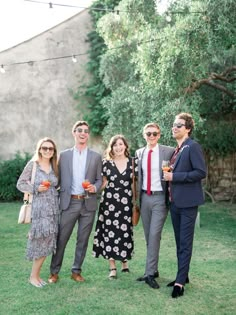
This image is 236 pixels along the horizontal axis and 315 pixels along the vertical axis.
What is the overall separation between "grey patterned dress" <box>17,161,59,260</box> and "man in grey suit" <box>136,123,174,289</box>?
3.35 ft

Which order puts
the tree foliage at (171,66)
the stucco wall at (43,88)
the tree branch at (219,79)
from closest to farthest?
the tree foliage at (171,66) → the tree branch at (219,79) → the stucco wall at (43,88)

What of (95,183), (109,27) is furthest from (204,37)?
(95,183)

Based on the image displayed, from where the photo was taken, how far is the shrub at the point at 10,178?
512 inches

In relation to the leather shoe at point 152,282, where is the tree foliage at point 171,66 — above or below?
above

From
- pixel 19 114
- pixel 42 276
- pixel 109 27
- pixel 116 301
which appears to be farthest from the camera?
pixel 19 114

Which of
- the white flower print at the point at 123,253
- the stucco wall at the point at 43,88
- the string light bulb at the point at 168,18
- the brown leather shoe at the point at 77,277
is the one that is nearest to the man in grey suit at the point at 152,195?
the white flower print at the point at 123,253

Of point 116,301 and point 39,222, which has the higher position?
point 39,222

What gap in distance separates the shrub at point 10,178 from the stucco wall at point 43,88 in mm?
510

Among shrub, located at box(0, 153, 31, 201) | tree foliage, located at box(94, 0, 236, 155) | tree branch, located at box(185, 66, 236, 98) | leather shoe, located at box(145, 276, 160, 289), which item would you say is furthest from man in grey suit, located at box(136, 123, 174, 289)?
shrub, located at box(0, 153, 31, 201)

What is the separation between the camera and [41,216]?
4883mm

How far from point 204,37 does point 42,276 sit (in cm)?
508

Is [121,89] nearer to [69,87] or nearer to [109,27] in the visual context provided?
[109,27]

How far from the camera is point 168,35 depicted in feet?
26.6

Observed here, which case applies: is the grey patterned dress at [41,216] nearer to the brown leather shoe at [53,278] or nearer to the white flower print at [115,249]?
the brown leather shoe at [53,278]
